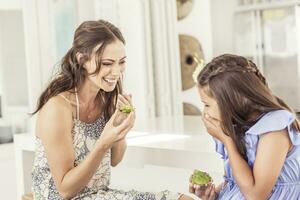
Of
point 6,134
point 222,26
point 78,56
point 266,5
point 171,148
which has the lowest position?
point 6,134

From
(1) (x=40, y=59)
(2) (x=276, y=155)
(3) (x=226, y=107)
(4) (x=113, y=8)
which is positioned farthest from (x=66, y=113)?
(4) (x=113, y=8)

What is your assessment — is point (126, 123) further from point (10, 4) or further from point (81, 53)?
point (10, 4)

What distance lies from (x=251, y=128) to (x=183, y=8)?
9.57 ft

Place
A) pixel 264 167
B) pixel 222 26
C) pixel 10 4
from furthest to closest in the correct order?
pixel 222 26 → pixel 10 4 → pixel 264 167

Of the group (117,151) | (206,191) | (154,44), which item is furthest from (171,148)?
(154,44)

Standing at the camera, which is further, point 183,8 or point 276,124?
point 183,8

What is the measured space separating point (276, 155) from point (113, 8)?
2.70 meters

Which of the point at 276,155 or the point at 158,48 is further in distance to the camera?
the point at 158,48

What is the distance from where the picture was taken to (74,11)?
3459mm

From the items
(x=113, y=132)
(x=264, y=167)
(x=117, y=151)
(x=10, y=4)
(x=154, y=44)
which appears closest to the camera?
(x=264, y=167)

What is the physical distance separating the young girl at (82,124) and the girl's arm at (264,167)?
321 mm

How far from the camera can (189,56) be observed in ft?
13.6

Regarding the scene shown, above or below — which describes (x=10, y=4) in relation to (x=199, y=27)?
above

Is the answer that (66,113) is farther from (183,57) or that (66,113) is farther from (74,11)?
(183,57)
